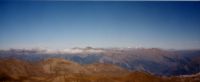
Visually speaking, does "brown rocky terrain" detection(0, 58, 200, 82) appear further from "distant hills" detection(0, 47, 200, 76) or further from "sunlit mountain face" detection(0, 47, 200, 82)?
"distant hills" detection(0, 47, 200, 76)

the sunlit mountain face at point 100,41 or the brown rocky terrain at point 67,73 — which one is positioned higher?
the sunlit mountain face at point 100,41

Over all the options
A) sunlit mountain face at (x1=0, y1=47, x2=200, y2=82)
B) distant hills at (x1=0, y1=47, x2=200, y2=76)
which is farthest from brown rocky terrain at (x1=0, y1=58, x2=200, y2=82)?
distant hills at (x1=0, y1=47, x2=200, y2=76)

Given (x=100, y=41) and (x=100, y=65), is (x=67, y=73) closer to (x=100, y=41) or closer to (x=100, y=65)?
(x=100, y=65)

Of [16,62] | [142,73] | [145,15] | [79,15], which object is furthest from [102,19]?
[16,62]

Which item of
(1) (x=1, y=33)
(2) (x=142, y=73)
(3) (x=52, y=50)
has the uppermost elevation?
(1) (x=1, y=33)

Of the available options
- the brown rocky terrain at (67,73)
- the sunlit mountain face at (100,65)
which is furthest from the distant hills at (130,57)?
the brown rocky terrain at (67,73)

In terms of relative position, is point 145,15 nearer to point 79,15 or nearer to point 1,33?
point 79,15

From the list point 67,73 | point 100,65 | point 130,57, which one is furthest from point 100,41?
point 67,73

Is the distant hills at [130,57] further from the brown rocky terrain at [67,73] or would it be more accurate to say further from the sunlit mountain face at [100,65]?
the brown rocky terrain at [67,73]

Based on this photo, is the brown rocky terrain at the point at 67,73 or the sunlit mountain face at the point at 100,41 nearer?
the brown rocky terrain at the point at 67,73

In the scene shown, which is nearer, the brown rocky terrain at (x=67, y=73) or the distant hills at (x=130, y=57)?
the brown rocky terrain at (x=67, y=73)
